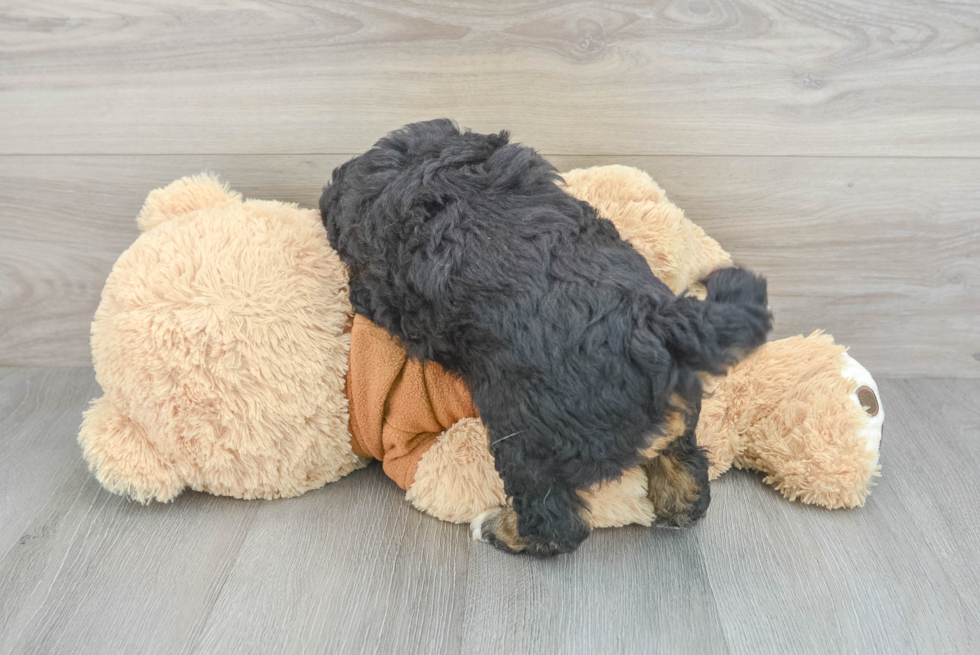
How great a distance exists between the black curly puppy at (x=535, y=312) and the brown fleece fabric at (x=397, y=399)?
63 mm

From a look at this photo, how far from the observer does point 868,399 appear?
3.14 feet

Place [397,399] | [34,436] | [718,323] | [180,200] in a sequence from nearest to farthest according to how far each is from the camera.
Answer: [718,323] → [397,399] → [180,200] → [34,436]

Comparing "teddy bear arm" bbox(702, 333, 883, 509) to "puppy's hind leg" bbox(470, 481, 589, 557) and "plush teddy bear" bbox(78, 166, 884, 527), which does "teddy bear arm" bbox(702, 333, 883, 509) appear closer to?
"plush teddy bear" bbox(78, 166, 884, 527)

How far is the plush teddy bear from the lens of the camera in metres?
0.89

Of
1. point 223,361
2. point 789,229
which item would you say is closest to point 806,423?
point 789,229

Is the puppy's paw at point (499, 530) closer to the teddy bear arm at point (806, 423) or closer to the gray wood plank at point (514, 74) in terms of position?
the teddy bear arm at point (806, 423)

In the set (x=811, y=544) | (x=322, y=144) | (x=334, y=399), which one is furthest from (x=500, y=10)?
(x=811, y=544)

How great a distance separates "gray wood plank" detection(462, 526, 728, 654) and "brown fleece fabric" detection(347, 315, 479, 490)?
0.17m

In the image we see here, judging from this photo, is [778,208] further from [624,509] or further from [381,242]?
[381,242]

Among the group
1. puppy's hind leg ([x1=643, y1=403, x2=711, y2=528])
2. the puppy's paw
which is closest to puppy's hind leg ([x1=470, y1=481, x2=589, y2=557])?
the puppy's paw

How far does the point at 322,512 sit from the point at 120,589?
26 cm

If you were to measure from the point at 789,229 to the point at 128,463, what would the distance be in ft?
3.54

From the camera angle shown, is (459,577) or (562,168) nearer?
(459,577)

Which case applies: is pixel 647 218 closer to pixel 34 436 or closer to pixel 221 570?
pixel 221 570
